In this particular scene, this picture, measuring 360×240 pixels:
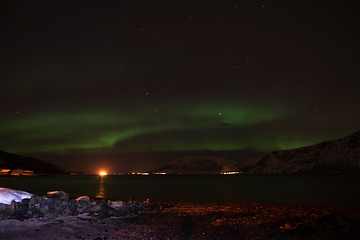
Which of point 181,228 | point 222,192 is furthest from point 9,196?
point 222,192

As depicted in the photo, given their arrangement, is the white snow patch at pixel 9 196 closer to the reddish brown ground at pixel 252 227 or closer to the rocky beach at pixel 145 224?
the rocky beach at pixel 145 224

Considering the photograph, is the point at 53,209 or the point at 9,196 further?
the point at 9,196

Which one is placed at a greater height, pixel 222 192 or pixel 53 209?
pixel 53 209

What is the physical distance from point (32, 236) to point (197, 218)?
340 inches

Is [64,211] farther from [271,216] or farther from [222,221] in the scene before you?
[271,216]

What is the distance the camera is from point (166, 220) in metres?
15.4

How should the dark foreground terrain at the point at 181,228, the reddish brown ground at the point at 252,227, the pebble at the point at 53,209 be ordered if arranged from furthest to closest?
1. the pebble at the point at 53,209
2. the reddish brown ground at the point at 252,227
3. the dark foreground terrain at the point at 181,228

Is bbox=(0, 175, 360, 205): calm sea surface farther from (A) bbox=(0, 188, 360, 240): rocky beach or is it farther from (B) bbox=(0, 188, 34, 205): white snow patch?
(B) bbox=(0, 188, 34, 205): white snow patch

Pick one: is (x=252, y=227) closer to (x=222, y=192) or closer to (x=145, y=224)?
(x=145, y=224)

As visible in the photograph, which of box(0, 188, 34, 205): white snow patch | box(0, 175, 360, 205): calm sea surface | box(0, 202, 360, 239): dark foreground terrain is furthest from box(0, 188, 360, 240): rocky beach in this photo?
box(0, 175, 360, 205): calm sea surface

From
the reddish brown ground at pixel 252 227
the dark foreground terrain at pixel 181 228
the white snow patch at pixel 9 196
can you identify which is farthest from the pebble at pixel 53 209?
the reddish brown ground at pixel 252 227

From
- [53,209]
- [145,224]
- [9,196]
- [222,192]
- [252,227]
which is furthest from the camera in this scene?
[222,192]

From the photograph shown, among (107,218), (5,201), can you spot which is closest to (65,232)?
(107,218)

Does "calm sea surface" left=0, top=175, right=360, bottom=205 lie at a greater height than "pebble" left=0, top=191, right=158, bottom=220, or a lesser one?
lesser
